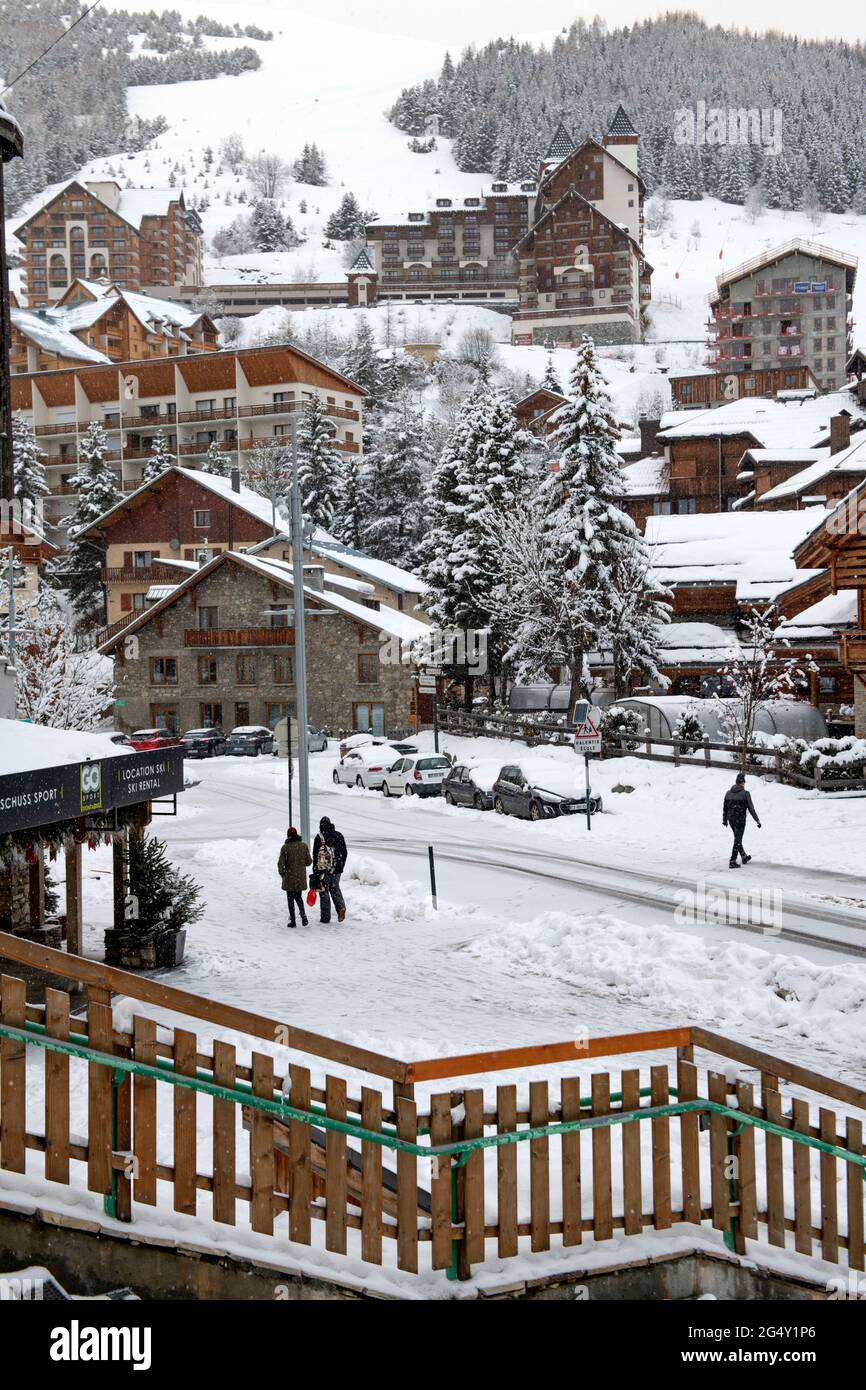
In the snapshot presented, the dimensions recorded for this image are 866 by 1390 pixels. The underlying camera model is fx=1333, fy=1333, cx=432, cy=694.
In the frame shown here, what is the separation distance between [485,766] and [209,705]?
2387 centimetres

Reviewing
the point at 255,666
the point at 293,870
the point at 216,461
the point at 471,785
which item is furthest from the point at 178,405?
the point at 293,870

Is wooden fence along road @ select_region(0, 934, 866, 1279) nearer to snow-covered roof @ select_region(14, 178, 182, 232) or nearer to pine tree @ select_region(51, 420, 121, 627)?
pine tree @ select_region(51, 420, 121, 627)

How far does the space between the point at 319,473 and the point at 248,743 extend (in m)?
29.2

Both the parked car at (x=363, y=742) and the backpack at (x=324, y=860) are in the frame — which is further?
the parked car at (x=363, y=742)

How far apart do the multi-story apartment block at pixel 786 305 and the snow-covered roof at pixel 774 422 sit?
3911 cm

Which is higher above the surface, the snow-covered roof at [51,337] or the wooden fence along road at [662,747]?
the snow-covered roof at [51,337]

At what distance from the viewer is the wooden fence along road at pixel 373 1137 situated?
6.36 metres

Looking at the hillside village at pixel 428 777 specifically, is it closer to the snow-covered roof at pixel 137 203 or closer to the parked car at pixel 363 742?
the parked car at pixel 363 742

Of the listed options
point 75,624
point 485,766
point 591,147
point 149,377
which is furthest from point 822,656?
point 591,147

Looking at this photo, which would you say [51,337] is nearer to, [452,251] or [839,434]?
[839,434]

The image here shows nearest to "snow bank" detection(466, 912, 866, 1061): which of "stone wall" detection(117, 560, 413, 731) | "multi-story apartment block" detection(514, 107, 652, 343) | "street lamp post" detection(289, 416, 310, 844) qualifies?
"street lamp post" detection(289, 416, 310, 844)

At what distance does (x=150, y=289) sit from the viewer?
18312cm

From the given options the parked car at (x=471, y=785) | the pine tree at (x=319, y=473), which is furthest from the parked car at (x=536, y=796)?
the pine tree at (x=319, y=473)
